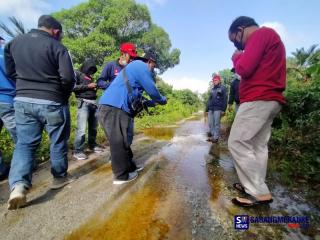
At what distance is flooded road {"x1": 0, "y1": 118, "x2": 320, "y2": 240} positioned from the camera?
2.23 meters

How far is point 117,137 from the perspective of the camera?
356 cm

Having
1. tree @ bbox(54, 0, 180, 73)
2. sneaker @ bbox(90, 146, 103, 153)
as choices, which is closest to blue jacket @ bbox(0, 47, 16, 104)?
sneaker @ bbox(90, 146, 103, 153)

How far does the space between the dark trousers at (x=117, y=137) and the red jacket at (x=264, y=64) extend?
1.73m

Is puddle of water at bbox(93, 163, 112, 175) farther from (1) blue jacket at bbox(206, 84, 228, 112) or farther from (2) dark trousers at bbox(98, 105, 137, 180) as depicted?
(1) blue jacket at bbox(206, 84, 228, 112)

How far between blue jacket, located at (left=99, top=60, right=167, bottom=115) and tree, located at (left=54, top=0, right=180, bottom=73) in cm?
1759

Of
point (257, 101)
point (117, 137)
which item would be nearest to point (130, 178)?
point (117, 137)

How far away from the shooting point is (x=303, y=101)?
19.2ft


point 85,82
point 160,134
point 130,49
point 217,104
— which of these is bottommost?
point 160,134

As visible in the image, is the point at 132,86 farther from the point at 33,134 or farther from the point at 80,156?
the point at 80,156

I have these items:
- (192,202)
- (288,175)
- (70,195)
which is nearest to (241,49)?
(192,202)

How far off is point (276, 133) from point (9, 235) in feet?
18.2

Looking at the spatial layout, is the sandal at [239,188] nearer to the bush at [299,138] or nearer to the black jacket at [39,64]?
the bush at [299,138]

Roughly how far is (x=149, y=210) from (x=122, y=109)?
152 centimetres

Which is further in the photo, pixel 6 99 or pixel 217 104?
pixel 217 104
